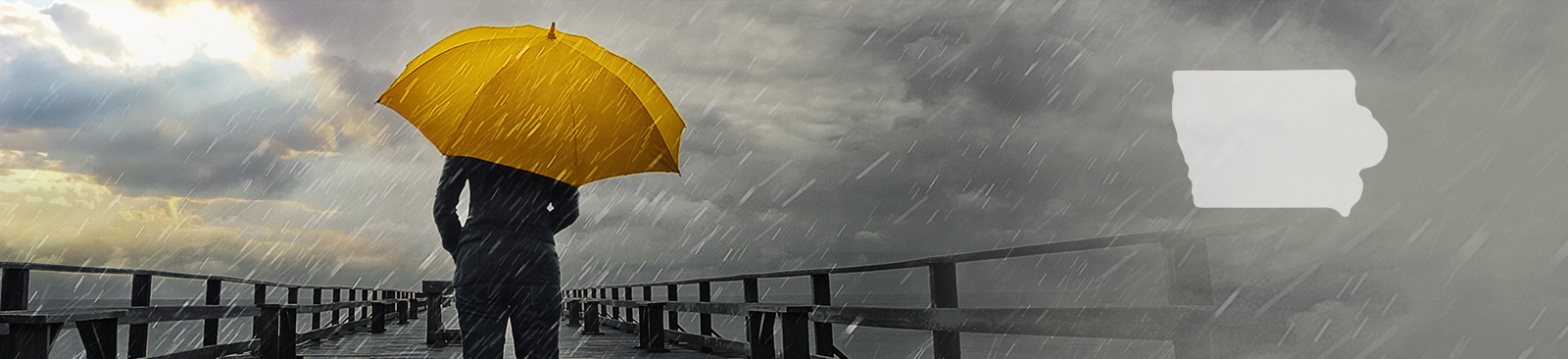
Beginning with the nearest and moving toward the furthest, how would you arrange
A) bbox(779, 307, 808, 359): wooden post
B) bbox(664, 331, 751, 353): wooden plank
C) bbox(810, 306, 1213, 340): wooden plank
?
1. bbox(810, 306, 1213, 340): wooden plank
2. bbox(779, 307, 808, 359): wooden post
3. bbox(664, 331, 751, 353): wooden plank

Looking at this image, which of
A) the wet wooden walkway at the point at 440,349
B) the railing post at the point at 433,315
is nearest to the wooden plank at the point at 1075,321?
the wet wooden walkway at the point at 440,349

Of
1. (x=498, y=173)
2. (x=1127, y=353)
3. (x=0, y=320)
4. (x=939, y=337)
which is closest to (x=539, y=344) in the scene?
(x=498, y=173)

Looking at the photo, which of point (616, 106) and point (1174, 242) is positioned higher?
point (616, 106)

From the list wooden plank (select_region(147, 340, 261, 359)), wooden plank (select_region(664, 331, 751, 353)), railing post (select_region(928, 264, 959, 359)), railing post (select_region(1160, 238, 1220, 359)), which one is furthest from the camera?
wooden plank (select_region(664, 331, 751, 353))

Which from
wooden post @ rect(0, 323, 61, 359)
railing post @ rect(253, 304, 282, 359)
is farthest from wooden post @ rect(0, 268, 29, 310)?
wooden post @ rect(0, 323, 61, 359)

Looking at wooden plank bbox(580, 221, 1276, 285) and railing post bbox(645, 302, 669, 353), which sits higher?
wooden plank bbox(580, 221, 1276, 285)

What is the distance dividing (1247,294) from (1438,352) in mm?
3768

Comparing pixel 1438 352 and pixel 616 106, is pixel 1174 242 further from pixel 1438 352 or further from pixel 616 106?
pixel 1438 352

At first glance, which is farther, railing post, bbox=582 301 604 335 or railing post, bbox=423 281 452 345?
railing post, bbox=582 301 604 335

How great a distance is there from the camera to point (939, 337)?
4641 mm

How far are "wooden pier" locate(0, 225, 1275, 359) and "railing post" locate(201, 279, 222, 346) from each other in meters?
0.01

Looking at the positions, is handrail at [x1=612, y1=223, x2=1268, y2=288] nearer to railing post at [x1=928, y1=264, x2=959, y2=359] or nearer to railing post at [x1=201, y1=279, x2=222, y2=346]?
railing post at [x1=928, y1=264, x2=959, y2=359]

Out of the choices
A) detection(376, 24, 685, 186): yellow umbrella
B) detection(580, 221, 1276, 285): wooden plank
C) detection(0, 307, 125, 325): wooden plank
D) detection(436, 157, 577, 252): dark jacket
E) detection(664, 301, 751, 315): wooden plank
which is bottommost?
detection(664, 301, 751, 315): wooden plank

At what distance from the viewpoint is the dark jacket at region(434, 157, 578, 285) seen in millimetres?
3629
